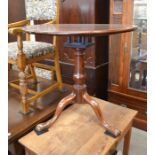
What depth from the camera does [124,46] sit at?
191 centimetres

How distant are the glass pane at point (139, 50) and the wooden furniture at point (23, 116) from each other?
68cm

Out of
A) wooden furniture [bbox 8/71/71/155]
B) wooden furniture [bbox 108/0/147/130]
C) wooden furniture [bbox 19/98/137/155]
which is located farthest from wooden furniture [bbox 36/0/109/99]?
wooden furniture [bbox 19/98/137/155]

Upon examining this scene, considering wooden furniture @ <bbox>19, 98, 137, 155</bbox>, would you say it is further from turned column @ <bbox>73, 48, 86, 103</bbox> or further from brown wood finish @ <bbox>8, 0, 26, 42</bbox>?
brown wood finish @ <bbox>8, 0, 26, 42</bbox>

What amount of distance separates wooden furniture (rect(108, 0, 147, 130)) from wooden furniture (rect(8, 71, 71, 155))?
513 mm

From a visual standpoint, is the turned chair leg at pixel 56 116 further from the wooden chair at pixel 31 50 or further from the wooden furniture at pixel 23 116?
the wooden chair at pixel 31 50

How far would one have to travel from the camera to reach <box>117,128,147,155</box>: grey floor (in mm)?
1721

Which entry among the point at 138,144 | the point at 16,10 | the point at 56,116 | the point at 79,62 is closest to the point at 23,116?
the point at 56,116

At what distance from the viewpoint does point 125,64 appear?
76.4 inches

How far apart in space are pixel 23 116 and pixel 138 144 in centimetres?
106

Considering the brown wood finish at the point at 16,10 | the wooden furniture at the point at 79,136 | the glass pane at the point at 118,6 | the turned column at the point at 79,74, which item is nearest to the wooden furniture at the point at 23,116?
the wooden furniture at the point at 79,136

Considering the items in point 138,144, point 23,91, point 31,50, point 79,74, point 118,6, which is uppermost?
point 118,6

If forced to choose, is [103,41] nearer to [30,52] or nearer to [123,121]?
[30,52]

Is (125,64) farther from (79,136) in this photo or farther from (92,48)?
(79,136)

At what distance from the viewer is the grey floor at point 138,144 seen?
172 cm
